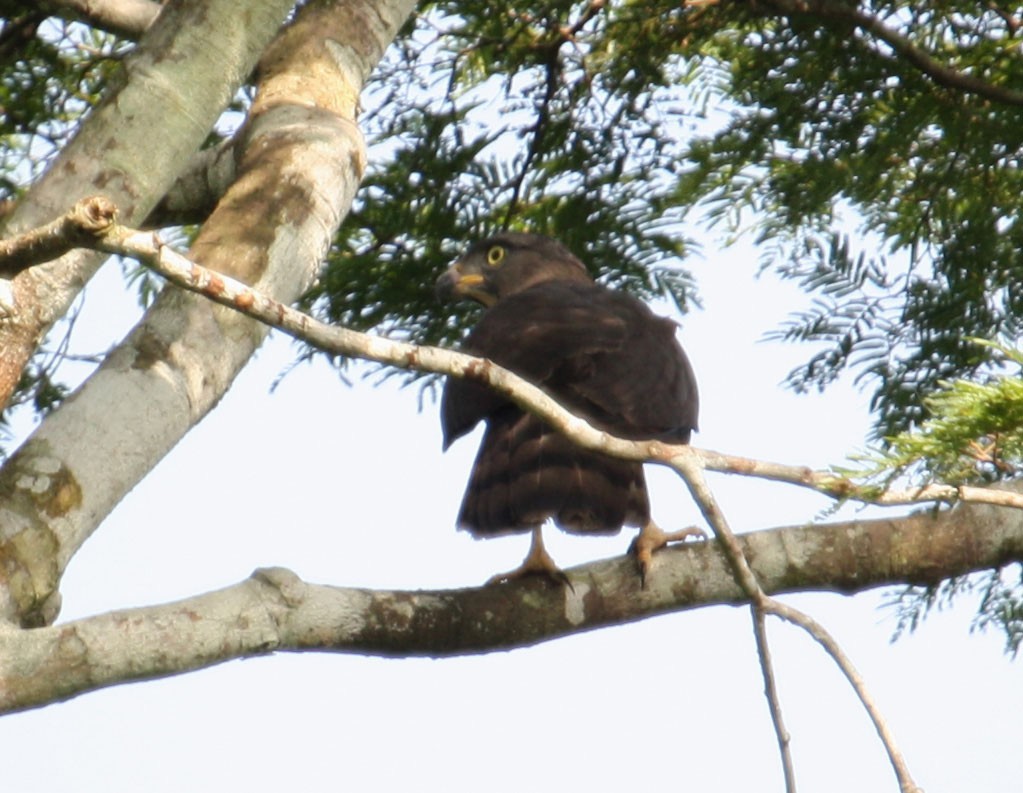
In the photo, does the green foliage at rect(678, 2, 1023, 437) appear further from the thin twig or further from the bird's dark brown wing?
the thin twig

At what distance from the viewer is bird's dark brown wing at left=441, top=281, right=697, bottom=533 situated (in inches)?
151

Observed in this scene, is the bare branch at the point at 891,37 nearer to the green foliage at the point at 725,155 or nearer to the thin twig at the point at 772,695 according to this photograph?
the green foliage at the point at 725,155

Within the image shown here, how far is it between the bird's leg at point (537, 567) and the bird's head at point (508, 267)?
1352 millimetres

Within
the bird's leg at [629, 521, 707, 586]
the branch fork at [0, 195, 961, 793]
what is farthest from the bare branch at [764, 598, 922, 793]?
the bird's leg at [629, 521, 707, 586]

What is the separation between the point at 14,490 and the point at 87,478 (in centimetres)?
14

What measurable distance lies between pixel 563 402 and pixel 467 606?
0.95 meters

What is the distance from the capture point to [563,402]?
4254 mm

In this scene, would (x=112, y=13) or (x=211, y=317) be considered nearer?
(x=211, y=317)

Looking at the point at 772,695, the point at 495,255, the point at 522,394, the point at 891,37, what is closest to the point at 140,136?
the point at 522,394

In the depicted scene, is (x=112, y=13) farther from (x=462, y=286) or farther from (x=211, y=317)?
(x=462, y=286)

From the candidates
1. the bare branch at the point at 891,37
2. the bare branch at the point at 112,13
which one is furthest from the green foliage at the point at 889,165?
the bare branch at the point at 112,13

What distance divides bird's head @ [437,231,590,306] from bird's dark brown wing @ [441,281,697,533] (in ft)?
0.82

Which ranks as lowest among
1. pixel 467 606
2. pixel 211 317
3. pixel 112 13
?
pixel 467 606

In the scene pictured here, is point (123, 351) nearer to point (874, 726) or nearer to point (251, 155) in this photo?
point (251, 155)
